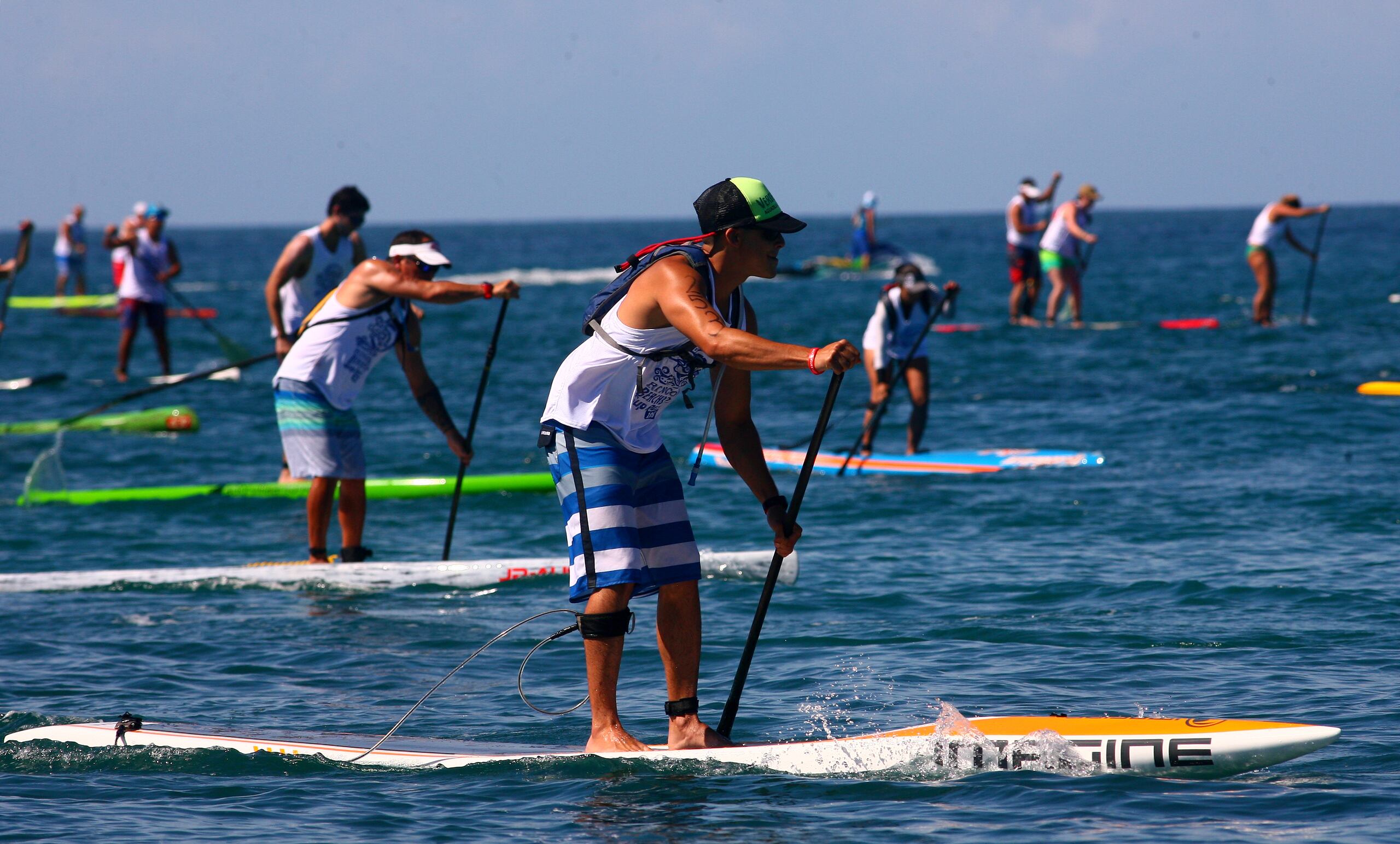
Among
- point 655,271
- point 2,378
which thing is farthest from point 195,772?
point 2,378

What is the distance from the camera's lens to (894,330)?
11359 millimetres

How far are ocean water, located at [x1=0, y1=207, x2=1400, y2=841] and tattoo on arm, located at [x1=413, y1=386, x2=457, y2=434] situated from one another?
3.12 ft

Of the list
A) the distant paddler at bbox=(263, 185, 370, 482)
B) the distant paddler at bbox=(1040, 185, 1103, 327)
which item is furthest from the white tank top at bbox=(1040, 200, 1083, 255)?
the distant paddler at bbox=(263, 185, 370, 482)

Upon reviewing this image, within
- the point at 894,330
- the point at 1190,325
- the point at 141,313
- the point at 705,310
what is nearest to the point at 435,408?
the point at 705,310

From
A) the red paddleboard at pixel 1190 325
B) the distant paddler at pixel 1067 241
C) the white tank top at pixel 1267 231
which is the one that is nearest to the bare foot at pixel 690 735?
the distant paddler at pixel 1067 241

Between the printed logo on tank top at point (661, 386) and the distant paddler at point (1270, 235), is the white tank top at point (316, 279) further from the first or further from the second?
the distant paddler at point (1270, 235)

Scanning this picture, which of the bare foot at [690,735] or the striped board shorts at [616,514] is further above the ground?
the striped board shorts at [616,514]

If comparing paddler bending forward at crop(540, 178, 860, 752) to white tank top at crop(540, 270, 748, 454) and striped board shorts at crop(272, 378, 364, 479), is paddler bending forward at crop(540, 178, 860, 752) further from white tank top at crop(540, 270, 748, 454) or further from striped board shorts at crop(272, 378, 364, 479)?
striped board shorts at crop(272, 378, 364, 479)

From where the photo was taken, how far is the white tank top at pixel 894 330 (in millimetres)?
11219

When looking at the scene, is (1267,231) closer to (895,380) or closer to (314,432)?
(895,380)

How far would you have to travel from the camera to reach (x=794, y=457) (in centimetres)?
1162

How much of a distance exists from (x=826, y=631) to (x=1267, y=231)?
1399 centimetres

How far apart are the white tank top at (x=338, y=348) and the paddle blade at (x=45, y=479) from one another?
13.5 ft

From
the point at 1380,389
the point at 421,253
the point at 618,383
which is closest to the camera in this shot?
the point at 618,383
